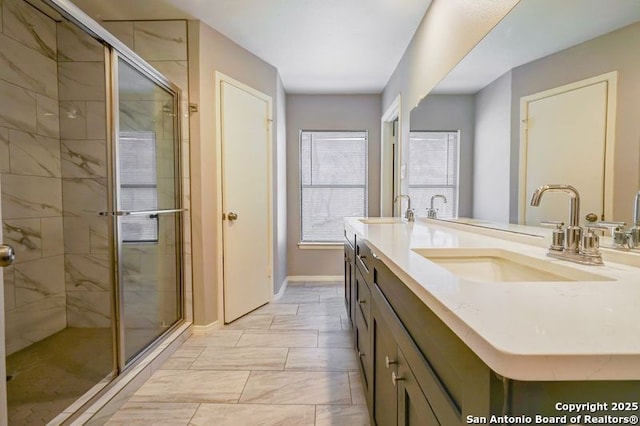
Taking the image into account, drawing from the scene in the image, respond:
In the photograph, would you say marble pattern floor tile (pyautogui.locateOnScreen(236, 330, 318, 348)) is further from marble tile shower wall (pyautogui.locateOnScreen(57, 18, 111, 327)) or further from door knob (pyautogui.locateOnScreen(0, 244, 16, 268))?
door knob (pyautogui.locateOnScreen(0, 244, 16, 268))

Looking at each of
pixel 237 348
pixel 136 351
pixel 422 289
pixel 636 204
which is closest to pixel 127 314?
pixel 136 351

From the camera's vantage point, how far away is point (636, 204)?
0.78 m

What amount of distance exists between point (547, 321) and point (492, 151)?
1.23 metres

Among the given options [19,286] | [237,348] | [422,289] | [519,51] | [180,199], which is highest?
[519,51]

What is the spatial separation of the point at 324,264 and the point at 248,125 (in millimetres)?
Result: 1964

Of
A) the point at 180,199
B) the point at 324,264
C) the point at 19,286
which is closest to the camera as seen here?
the point at 19,286

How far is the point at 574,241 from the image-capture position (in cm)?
90

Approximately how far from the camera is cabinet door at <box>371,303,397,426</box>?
934 millimetres

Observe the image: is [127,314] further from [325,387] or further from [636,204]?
[636,204]

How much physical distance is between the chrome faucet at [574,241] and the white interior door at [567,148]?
0.19 ft

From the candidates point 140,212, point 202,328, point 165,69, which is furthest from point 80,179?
point 202,328

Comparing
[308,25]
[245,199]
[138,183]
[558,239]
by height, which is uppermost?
[308,25]

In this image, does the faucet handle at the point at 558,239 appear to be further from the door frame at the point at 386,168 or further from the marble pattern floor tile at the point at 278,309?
the door frame at the point at 386,168

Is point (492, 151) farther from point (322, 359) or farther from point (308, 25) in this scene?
point (308, 25)
